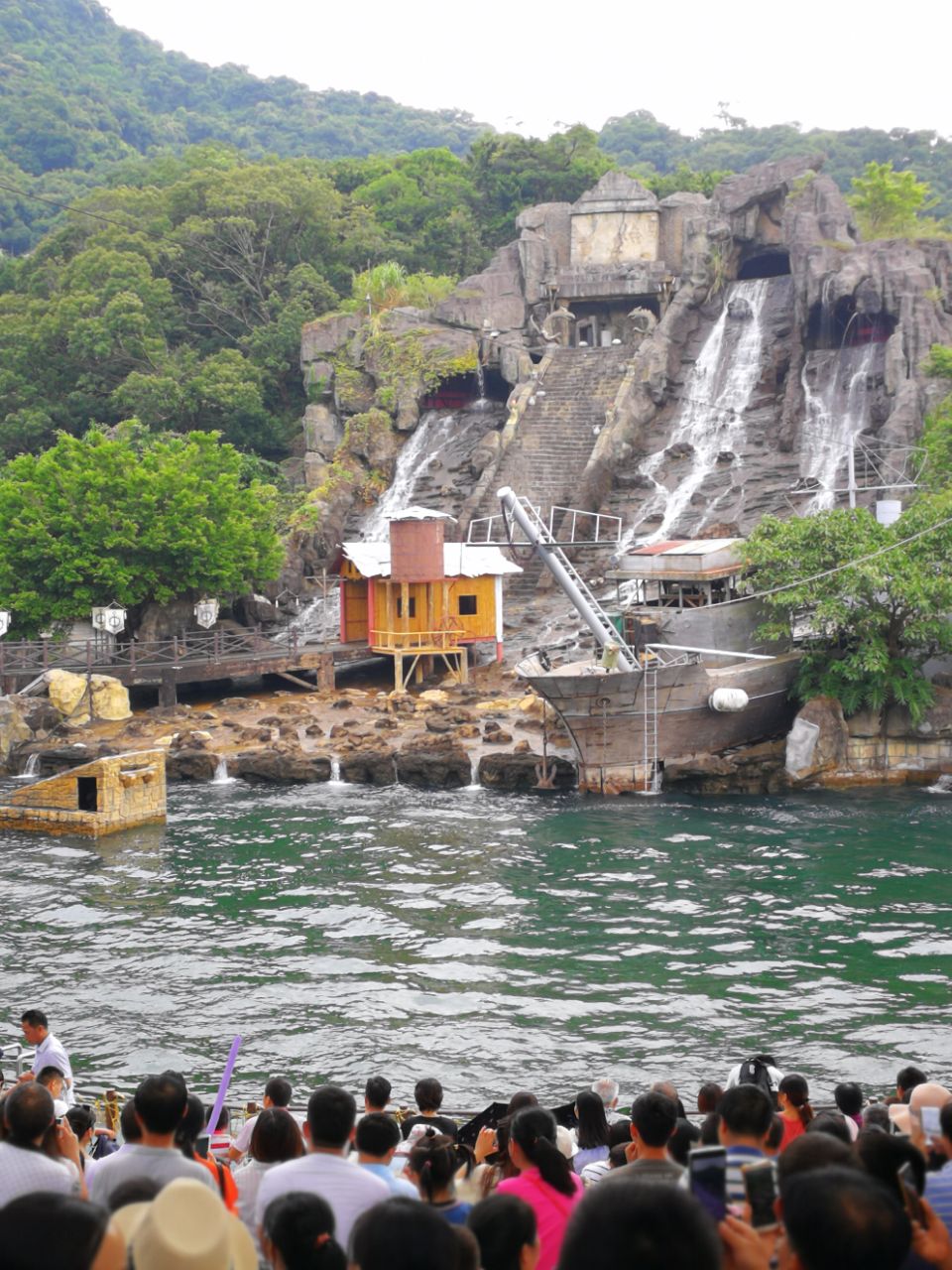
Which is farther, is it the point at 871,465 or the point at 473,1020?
the point at 871,465

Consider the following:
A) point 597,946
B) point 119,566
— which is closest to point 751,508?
point 119,566

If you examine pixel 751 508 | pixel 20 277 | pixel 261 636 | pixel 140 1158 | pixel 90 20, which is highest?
pixel 90 20

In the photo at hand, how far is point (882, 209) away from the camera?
217 ft

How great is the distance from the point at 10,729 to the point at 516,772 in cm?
1293

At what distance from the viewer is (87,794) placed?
31.0 m

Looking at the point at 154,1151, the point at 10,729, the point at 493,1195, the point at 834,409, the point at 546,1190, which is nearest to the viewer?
the point at 493,1195

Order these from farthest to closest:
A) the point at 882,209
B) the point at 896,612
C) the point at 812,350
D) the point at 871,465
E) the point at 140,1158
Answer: the point at 882,209 → the point at 812,350 → the point at 871,465 → the point at 896,612 → the point at 140,1158

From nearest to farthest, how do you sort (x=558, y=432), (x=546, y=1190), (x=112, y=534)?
(x=546, y=1190)
(x=112, y=534)
(x=558, y=432)

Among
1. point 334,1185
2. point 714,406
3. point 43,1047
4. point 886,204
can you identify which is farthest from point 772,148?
point 334,1185

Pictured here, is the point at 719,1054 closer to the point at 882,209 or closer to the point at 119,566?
the point at 119,566

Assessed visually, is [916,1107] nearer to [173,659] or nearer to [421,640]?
[173,659]

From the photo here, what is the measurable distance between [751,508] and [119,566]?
20.7 metres

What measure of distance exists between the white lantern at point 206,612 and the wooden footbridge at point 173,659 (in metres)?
0.41

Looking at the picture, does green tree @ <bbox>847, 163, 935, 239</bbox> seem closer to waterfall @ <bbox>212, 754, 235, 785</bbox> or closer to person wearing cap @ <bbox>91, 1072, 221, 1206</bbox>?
waterfall @ <bbox>212, 754, 235, 785</bbox>
